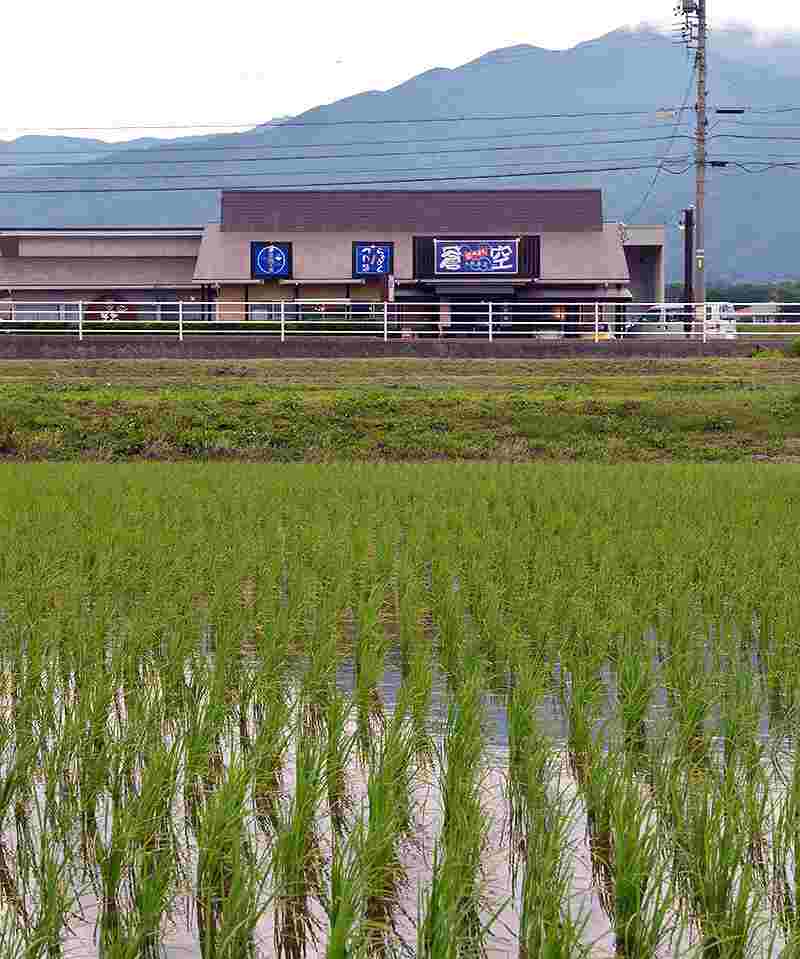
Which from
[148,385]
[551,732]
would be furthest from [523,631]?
[148,385]

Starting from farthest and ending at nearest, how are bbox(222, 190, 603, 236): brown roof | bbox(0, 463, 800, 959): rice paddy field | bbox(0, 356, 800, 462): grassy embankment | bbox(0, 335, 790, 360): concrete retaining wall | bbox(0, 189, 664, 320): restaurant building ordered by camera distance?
bbox(222, 190, 603, 236): brown roof < bbox(0, 189, 664, 320): restaurant building < bbox(0, 335, 790, 360): concrete retaining wall < bbox(0, 356, 800, 462): grassy embankment < bbox(0, 463, 800, 959): rice paddy field

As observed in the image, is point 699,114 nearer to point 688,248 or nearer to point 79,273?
point 688,248

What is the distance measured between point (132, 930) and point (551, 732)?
108 inches

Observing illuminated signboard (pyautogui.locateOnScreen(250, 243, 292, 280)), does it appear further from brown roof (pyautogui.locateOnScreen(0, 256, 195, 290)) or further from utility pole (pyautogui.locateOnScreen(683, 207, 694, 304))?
utility pole (pyautogui.locateOnScreen(683, 207, 694, 304))

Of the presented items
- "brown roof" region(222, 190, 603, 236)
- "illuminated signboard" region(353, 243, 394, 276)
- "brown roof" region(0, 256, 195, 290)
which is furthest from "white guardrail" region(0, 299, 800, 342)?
"brown roof" region(222, 190, 603, 236)

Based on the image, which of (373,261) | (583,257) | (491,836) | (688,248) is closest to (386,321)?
(373,261)

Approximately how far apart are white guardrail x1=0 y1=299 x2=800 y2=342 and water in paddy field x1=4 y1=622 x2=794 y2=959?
2476 centimetres

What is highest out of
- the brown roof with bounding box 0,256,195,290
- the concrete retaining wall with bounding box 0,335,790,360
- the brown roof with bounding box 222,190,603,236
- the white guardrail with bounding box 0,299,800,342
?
the brown roof with bounding box 222,190,603,236

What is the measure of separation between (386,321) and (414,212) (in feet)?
43.3

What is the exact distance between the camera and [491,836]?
495cm

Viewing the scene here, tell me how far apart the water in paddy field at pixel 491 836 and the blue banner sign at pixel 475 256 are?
3680 centimetres

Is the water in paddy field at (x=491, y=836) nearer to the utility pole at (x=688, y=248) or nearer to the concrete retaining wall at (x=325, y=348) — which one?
the concrete retaining wall at (x=325, y=348)

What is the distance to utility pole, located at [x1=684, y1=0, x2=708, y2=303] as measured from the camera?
3747cm

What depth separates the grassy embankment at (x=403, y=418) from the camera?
22.4 meters
